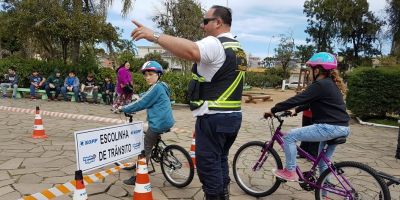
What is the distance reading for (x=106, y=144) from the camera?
431cm

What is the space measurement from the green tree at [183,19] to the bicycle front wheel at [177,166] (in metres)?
20.5

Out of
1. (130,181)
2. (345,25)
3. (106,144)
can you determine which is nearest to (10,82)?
(130,181)

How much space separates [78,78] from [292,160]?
14659 millimetres

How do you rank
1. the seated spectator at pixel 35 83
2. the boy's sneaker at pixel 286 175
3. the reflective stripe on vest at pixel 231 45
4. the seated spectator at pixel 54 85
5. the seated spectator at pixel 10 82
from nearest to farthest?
the reflective stripe on vest at pixel 231 45 → the boy's sneaker at pixel 286 175 → the seated spectator at pixel 54 85 → the seated spectator at pixel 35 83 → the seated spectator at pixel 10 82

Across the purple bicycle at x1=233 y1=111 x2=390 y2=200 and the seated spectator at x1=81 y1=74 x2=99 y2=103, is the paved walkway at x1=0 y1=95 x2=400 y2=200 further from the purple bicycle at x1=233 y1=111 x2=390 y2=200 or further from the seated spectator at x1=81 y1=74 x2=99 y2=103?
the seated spectator at x1=81 y1=74 x2=99 y2=103

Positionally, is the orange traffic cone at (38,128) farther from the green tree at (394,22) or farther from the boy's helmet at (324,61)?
the green tree at (394,22)

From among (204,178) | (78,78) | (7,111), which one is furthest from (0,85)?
(204,178)

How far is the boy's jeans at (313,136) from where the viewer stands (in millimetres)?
4484

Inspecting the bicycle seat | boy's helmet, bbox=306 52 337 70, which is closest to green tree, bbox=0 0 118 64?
boy's helmet, bbox=306 52 337 70

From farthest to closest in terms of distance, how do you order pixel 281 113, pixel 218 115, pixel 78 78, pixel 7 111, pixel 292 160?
pixel 78 78 → pixel 7 111 → pixel 281 113 → pixel 292 160 → pixel 218 115

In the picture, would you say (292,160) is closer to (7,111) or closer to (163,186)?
(163,186)

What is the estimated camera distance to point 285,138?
15.6 feet

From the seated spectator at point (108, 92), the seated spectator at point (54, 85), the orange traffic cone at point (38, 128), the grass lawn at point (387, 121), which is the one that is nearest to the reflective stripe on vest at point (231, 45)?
the orange traffic cone at point (38, 128)

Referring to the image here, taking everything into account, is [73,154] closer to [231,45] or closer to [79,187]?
[79,187]
